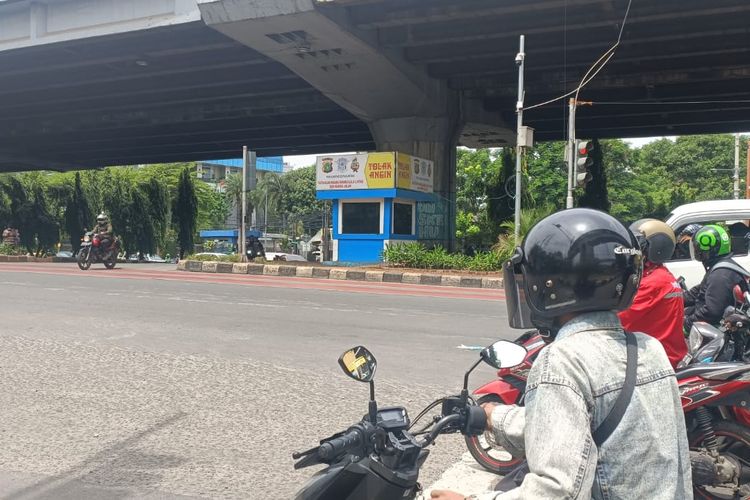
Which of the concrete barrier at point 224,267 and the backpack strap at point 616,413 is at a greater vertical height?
the backpack strap at point 616,413

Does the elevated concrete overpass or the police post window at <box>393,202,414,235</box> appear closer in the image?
the elevated concrete overpass

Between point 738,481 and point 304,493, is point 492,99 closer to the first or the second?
point 738,481

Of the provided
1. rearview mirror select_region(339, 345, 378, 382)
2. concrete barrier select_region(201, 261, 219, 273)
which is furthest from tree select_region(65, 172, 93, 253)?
rearview mirror select_region(339, 345, 378, 382)

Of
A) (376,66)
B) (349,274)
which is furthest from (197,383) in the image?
(376,66)

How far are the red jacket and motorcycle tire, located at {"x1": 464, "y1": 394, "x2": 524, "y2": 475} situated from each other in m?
0.91

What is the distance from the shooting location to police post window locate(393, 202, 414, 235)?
76.4ft

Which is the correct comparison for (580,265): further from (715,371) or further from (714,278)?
(714,278)

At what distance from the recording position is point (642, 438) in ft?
4.93

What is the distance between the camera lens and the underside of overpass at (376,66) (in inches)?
751

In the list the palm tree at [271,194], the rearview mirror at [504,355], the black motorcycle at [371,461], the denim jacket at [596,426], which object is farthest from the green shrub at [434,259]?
the palm tree at [271,194]

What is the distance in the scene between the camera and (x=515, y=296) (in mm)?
2195

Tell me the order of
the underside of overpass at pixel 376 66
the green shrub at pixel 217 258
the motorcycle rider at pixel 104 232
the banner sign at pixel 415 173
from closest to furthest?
the underside of overpass at pixel 376 66 < the motorcycle rider at pixel 104 232 < the green shrub at pixel 217 258 < the banner sign at pixel 415 173

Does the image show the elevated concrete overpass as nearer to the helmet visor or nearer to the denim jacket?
the helmet visor

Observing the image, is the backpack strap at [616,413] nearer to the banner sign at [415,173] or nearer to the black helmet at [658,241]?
the black helmet at [658,241]
